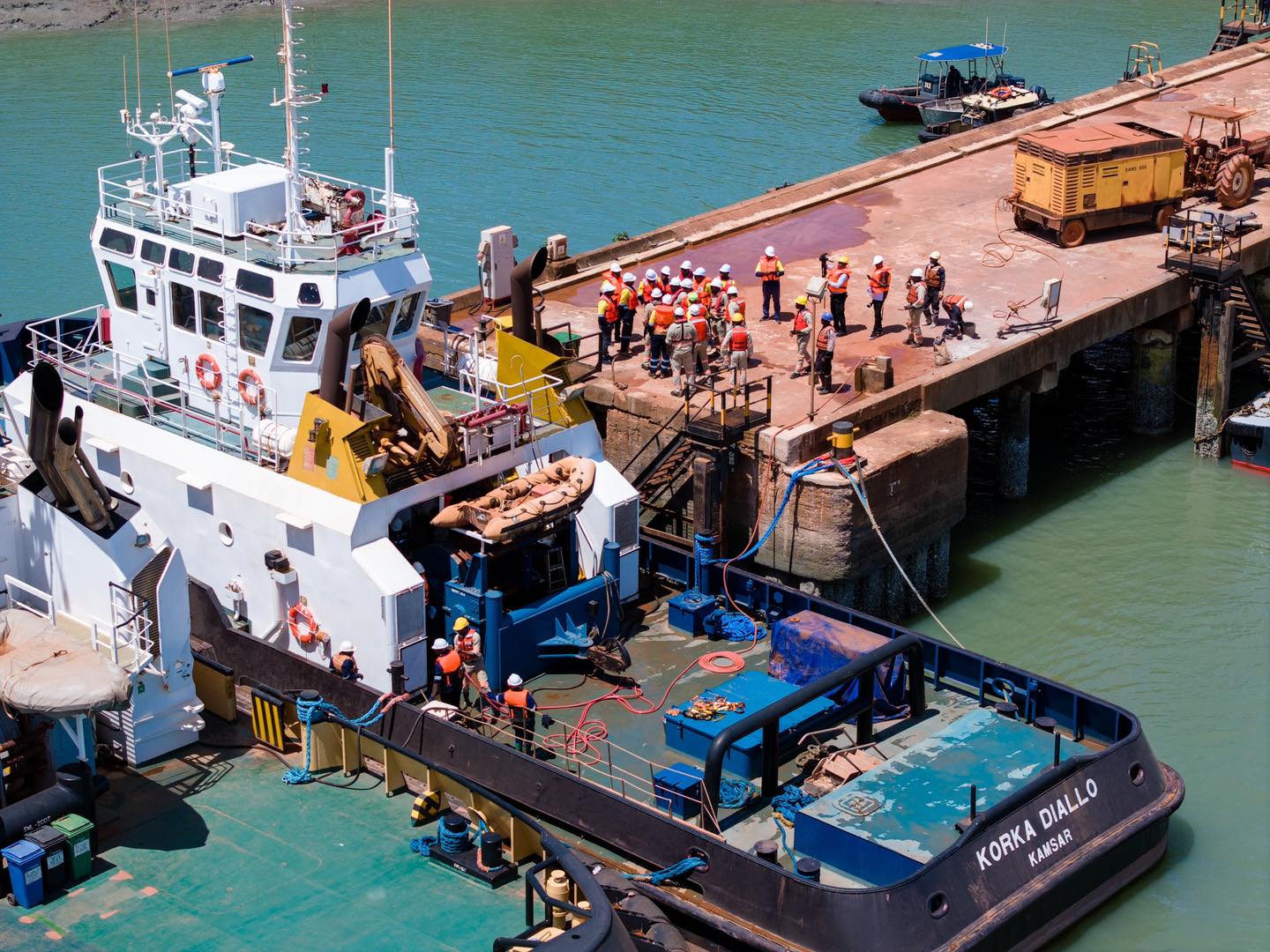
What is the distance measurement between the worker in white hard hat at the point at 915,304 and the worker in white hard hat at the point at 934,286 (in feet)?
0.34

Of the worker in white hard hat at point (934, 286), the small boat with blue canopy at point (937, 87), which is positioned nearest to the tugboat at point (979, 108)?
the small boat with blue canopy at point (937, 87)

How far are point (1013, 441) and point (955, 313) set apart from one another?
89.6 inches

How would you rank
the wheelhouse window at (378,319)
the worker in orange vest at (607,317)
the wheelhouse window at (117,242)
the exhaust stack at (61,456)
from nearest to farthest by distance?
the exhaust stack at (61,456)
the wheelhouse window at (378,319)
the wheelhouse window at (117,242)
the worker in orange vest at (607,317)

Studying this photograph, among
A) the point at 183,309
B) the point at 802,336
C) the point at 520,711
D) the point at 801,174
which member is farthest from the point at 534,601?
the point at 801,174

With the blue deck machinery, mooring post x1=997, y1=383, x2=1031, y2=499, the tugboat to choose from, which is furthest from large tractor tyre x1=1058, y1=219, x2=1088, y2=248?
the tugboat

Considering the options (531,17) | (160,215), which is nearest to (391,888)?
(160,215)

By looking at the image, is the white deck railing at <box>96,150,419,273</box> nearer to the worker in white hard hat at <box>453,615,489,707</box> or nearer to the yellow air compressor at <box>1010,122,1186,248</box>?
the worker in white hard hat at <box>453,615,489,707</box>

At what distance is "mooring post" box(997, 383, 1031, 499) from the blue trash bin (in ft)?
55.0

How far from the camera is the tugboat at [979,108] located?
5019 cm

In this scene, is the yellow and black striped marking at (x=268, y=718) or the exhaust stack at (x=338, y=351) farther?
the exhaust stack at (x=338, y=351)

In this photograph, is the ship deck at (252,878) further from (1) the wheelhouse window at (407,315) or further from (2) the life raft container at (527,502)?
(1) the wheelhouse window at (407,315)

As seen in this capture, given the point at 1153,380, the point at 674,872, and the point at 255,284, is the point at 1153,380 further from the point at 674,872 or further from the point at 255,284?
the point at 674,872

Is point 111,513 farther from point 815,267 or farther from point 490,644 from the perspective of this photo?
point 815,267

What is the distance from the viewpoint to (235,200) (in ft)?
67.6
